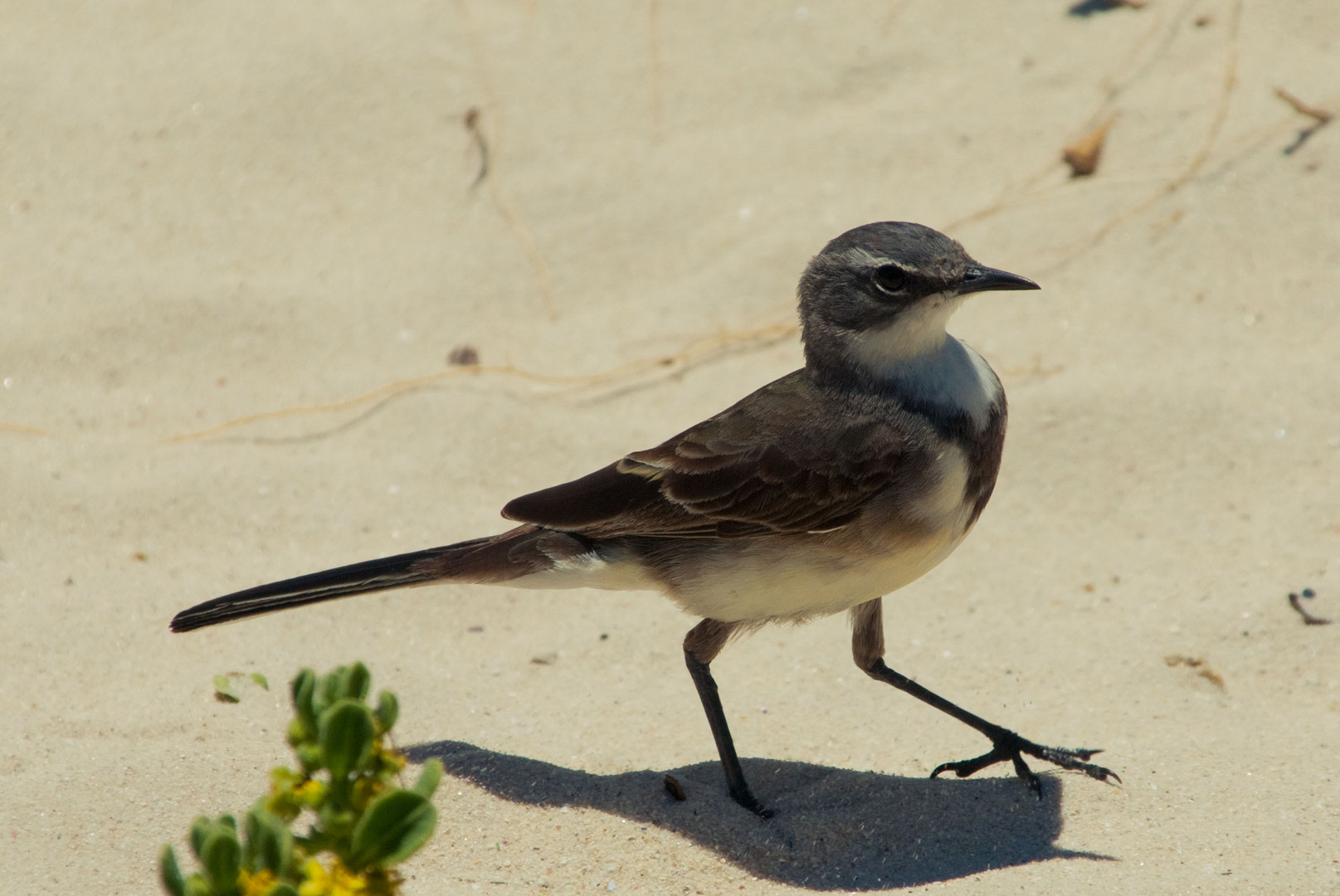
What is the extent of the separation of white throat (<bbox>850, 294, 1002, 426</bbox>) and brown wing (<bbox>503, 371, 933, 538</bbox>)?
0.39ft

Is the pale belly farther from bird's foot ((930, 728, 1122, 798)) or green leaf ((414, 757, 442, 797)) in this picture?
green leaf ((414, 757, 442, 797))

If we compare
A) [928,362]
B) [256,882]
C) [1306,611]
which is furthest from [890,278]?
[256,882]

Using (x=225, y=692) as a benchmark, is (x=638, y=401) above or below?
above

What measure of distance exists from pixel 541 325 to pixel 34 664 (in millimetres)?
3106

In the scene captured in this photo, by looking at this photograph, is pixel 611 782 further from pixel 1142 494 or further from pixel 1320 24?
pixel 1320 24

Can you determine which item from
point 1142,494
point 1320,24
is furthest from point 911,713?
point 1320,24

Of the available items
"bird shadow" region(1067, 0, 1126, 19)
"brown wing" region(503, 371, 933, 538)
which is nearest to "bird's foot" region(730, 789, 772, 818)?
"brown wing" region(503, 371, 933, 538)

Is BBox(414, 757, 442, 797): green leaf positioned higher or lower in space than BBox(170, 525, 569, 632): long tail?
higher

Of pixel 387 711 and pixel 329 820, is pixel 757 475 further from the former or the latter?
pixel 329 820

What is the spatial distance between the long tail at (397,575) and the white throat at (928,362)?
1188mm

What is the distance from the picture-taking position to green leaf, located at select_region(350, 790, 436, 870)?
2.32m

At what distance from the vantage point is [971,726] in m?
4.34

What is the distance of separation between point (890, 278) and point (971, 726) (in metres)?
1.53

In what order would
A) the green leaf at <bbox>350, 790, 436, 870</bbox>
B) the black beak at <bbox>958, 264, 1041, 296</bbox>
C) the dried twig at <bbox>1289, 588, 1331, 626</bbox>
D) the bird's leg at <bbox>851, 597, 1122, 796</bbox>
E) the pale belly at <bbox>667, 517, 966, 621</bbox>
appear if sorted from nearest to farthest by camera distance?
the green leaf at <bbox>350, 790, 436, 870</bbox> → the pale belly at <bbox>667, 517, 966, 621</bbox> → the black beak at <bbox>958, 264, 1041, 296</bbox> → the bird's leg at <bbox>851, 597, 1122, 796</bbox> → the dried twig at <bbox>1289, 588, 1331, 626</bbox>
